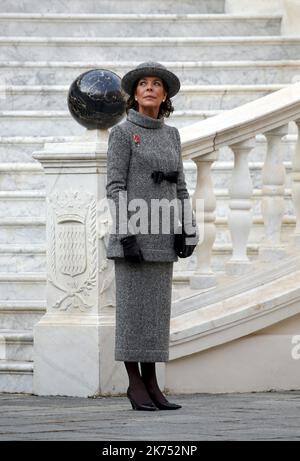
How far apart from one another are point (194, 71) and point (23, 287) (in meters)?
2.66

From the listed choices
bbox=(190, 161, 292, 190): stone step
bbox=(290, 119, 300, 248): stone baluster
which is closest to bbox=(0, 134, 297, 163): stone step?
bbox=(190, 161, 292, 190): stone step

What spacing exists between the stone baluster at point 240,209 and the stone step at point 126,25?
3552mm

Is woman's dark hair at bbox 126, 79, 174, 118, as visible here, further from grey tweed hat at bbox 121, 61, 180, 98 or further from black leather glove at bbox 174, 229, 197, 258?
black leather glove at bbox 174, 229, 197, 258

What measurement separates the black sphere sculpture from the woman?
786 mm

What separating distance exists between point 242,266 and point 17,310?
1.36 metres

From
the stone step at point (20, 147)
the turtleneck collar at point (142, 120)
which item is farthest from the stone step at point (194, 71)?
the turtleneck collar at point (142, 120)

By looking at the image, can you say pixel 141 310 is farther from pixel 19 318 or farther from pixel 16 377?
pixel 19 318

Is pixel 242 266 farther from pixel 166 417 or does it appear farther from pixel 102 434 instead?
pixel 102 434

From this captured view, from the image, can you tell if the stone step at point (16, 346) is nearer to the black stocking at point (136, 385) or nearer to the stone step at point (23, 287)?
the stone step at point (23, 287)

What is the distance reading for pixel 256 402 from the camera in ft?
28.1

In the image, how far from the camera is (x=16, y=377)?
9273mm

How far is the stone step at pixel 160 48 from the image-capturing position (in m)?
12.3
